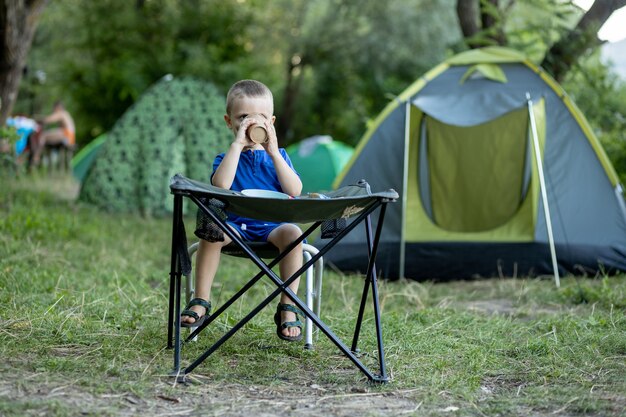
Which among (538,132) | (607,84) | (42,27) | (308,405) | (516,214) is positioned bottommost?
(308,405)

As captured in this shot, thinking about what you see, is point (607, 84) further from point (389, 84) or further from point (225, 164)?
point (389, 84)

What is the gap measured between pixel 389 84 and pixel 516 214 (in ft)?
25.9

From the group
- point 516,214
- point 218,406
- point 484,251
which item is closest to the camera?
point 218,406

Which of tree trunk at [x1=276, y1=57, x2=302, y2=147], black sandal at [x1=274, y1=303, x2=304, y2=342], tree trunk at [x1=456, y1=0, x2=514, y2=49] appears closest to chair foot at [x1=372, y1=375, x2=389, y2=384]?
black sandal at [x1=274, y1=303, x2=304, y2=342]

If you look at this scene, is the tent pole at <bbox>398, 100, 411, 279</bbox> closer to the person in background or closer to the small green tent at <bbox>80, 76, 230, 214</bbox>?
the small green tent at <bbox>80, 76, 230, 214</bbox>

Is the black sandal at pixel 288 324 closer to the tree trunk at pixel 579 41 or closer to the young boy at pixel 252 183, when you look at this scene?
the young boy at pixel 252 183

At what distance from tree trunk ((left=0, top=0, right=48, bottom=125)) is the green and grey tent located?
333cm

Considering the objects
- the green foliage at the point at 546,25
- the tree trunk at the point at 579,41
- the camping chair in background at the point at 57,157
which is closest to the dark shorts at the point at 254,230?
the green foliage at the point at 546,25

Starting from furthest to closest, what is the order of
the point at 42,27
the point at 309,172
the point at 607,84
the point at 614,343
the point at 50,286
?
the point at 42,27
the point at 309,172
the point at 607,84
the point at 50,286
the point at 614,343

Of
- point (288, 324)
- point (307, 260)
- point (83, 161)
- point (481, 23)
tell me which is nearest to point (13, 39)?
point (481, 23)

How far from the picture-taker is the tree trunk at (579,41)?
577 centimetres

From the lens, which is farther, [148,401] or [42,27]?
[42,27]

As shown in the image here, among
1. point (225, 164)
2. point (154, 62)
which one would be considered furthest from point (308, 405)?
point (154, 62)

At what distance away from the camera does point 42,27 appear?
15250mm
